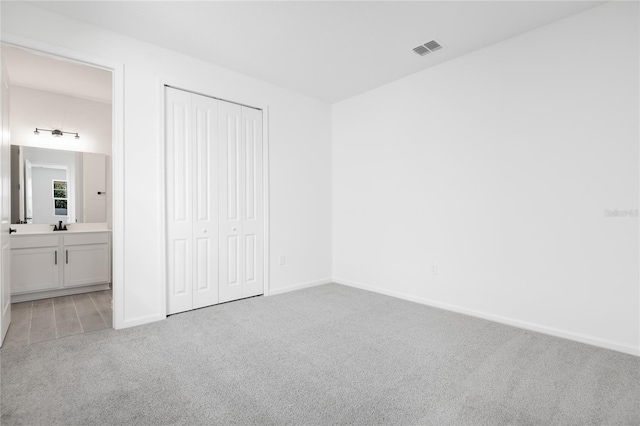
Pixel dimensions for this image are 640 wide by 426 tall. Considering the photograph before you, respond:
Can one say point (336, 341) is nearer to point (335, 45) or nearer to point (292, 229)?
point (292, 229)

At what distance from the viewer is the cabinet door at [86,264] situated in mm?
4148

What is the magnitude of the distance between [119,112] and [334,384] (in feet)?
9.70

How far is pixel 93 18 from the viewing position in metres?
2.70

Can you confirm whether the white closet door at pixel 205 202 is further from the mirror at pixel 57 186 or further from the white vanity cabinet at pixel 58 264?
the mirror at pixel 57 186

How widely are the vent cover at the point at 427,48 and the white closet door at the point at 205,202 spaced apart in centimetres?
228

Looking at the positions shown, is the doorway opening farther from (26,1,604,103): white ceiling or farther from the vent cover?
the vent cover

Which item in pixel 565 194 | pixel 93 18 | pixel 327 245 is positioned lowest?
pixel 327 245

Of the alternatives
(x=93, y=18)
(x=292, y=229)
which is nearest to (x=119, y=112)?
(x=93, y=18)

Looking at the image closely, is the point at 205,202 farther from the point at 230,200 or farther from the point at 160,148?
the point at 160,148

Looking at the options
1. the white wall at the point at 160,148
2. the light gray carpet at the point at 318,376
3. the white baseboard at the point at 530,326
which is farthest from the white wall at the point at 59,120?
the white baseboard at the point at 530,326

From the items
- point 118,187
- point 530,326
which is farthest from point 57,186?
point 530,326

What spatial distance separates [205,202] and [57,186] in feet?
8.19

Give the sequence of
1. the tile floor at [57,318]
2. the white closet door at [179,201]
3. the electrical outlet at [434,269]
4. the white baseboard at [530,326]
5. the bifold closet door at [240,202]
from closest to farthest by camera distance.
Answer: the white baseboard at [530,326], the tile floor at [57,318], the white closet door at [179,201], the electrical outlet at [434,269], the bifold closet door at [240,202]

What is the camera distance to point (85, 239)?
4293 mm
